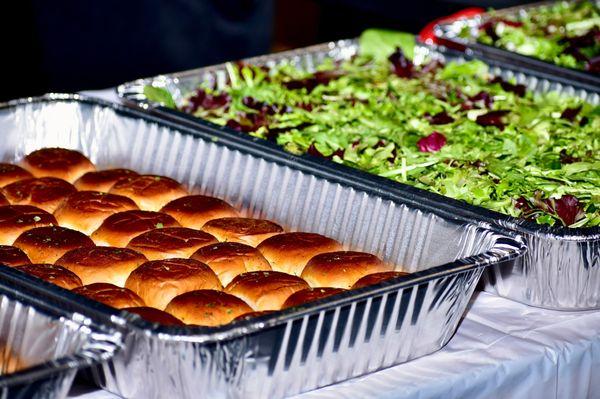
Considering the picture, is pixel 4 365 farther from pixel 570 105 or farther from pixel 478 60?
pixel 478 60

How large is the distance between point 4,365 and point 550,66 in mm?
2075

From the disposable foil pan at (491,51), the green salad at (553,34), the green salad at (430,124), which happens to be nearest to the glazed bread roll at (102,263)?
the green salad at (430,124)

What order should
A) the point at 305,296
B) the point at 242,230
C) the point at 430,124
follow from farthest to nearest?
the point at 430,124
the point at 242,230
the point at 305,296

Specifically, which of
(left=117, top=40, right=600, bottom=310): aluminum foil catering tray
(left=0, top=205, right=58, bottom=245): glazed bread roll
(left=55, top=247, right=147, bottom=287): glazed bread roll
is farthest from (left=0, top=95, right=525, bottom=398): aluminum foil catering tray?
(left=0, top=205, right=58, bottom=245): glazed bread roll

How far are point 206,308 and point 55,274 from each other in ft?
0.93

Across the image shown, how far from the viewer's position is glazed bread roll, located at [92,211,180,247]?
1.91 metres

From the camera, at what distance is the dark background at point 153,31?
4.00m

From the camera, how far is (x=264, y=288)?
1664mm

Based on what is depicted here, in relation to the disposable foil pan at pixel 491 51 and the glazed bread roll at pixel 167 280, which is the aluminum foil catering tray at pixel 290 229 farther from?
the disposable foil pan at pixel 491 51

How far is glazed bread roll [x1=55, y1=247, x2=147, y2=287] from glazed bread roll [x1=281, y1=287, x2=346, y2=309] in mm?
302

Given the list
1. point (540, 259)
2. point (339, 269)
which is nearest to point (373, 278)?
point (339, 269)

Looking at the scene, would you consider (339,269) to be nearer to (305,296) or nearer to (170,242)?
(305,296)

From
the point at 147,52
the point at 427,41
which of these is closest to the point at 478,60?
the point at 427,41

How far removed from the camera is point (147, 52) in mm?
4160
